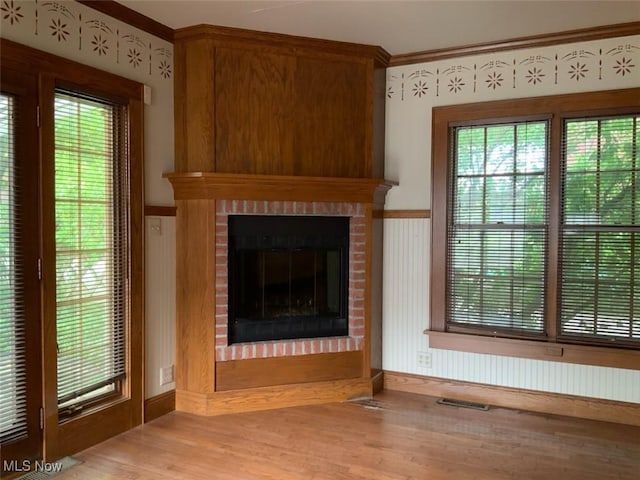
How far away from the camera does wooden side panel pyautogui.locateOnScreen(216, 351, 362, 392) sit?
3604 mm

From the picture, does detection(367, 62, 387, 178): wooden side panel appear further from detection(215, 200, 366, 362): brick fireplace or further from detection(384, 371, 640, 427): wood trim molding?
detection(384, 371, 640, 427): wood trim molding

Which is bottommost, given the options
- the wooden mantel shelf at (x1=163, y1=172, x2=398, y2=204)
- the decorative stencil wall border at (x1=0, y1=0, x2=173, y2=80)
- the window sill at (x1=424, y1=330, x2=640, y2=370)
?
the window sill at (x1=424, y1=330, x2=640, y2=370)

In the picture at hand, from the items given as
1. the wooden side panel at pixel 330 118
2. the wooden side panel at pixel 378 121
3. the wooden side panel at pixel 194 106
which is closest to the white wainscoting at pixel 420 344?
the wooden side panel at pixel 378 121

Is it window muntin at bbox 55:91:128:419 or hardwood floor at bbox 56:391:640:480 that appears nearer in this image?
hardwood floor at bbox 56:391:640:480

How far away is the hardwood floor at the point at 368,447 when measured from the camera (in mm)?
2734

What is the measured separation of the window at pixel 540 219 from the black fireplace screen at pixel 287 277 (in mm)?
781

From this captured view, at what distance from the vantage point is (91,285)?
307 cm

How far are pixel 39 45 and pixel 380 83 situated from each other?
7.73ft

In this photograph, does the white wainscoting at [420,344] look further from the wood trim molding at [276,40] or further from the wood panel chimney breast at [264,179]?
the wood trim molding at [276,40]

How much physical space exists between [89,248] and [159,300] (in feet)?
2.18

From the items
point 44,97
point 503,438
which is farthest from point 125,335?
point 503,438

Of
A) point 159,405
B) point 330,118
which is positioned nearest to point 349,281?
point 330,118

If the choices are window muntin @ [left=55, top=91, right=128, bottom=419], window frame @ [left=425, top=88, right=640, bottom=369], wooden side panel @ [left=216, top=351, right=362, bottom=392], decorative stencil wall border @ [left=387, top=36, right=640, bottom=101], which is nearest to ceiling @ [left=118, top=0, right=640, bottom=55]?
decorative stencil wall border @ [left=387, top=36, right=640, bottom=101]

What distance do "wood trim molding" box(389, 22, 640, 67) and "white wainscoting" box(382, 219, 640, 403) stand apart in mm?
1249
